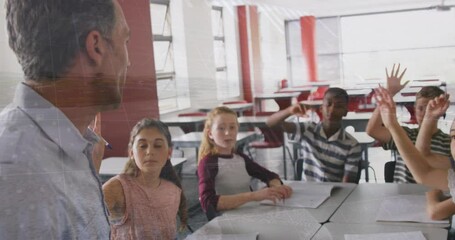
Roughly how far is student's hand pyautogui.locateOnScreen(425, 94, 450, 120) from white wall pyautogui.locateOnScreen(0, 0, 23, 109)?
0.44 meters

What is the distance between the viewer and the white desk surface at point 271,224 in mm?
564

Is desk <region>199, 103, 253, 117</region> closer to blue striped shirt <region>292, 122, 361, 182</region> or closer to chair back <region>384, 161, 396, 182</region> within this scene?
blue striped shirt <region>292, 122, 361, 182</region>

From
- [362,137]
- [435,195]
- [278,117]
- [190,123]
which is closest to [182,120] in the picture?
[190,123]

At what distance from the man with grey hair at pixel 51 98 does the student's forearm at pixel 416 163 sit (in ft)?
1.03

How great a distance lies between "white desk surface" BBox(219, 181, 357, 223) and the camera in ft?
1.82

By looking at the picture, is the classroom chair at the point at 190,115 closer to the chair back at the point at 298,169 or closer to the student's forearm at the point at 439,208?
the chair back at the point at 298,169

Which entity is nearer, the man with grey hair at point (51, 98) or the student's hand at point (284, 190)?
the man with grey hair at point (51, 98)

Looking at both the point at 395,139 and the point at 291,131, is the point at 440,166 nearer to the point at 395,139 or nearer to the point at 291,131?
the point at 395,139

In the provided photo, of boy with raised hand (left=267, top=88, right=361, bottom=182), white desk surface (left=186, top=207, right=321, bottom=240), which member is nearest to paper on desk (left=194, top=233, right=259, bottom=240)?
white desk surface (left=186, top=207, right=321, bottom=240)

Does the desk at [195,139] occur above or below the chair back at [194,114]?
below

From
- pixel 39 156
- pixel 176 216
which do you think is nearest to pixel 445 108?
pixel 176 216

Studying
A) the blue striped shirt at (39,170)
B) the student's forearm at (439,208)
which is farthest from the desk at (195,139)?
the student's forearm at (439,208)

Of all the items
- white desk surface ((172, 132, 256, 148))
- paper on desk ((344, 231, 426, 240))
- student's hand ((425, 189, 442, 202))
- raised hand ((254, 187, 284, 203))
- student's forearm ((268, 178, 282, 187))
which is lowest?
paper on desk ((344, 231, 426, 240))

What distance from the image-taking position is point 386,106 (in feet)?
1.68
